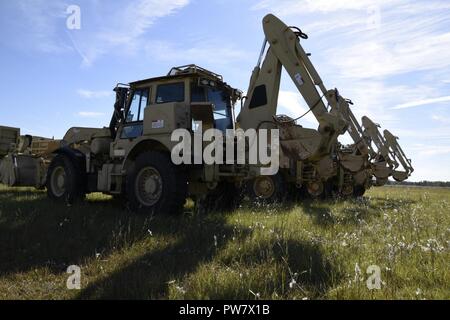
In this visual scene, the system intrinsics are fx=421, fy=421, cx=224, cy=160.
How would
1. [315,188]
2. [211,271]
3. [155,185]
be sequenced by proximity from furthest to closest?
[315,188] → [155,185] → [211,271]

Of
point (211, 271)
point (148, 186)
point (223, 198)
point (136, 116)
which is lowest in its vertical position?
point (211, 271)

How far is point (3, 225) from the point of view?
264 inches

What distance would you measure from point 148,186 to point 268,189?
16.5 feet

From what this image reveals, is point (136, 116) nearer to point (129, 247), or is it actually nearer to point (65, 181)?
point (65, 181)

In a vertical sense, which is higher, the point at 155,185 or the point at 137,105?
the point at 137,105

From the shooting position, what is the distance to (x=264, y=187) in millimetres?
12164

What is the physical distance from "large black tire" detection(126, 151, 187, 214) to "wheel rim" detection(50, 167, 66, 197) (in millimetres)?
2641

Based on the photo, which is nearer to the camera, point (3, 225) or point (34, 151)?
point (3, 225)

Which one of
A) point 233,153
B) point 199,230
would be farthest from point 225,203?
point 199,230

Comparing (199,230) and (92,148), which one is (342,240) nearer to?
(199,230)

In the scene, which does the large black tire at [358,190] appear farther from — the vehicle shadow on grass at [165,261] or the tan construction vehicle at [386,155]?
the vehicle shadow on grass at [165,261]

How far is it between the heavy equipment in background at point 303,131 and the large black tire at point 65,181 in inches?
153

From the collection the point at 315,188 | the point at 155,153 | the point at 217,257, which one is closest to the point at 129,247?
the point at 217,257
